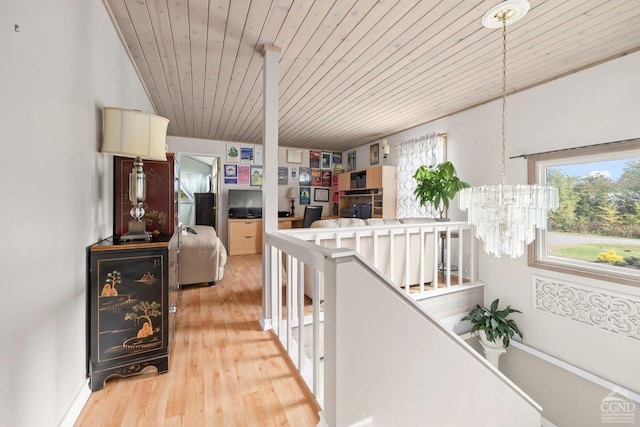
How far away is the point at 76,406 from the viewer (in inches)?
49.8

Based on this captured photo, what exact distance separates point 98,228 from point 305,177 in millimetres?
4940

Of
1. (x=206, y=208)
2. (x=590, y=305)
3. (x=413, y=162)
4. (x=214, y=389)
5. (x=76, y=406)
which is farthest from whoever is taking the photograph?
(x=206, y=208)

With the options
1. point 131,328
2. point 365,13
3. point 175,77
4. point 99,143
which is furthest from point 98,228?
point 365,13

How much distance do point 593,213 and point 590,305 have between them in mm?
901

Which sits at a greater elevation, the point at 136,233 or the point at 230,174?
the point at 230,174

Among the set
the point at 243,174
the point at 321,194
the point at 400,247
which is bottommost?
the point at 400,247

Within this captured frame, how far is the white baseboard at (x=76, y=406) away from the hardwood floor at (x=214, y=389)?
0.03 meters

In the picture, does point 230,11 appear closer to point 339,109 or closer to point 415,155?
point 339,109

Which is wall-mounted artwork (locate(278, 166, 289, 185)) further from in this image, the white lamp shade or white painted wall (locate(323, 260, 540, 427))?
white painted wall (locate(323, 260, 540, 427))

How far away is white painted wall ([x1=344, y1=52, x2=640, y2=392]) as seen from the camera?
2.31 meters

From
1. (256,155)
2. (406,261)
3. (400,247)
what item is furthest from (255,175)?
(406,261)

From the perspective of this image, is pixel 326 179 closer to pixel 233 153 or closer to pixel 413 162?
pixel 233 153

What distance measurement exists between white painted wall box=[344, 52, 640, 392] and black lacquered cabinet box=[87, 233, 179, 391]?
3591 mm

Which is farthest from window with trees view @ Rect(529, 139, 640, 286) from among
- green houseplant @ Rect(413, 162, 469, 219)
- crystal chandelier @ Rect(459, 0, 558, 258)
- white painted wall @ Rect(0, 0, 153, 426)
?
white painted wall @ Rect(0, 0, 153, 426)
